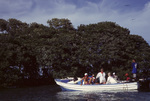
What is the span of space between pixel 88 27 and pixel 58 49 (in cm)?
1004

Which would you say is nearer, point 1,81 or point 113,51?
point 1,81

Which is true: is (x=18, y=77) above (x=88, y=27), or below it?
below

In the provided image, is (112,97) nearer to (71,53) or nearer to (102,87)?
(102,87)

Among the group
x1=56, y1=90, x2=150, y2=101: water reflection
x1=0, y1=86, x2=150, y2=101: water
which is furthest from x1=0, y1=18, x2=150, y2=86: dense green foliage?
x1=56, y1=90, x2=150, y2=101: water reflection

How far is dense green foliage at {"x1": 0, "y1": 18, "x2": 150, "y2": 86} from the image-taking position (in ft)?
148

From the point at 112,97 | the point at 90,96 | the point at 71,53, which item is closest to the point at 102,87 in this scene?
the point at 90,96

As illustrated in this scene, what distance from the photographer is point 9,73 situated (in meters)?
42.4

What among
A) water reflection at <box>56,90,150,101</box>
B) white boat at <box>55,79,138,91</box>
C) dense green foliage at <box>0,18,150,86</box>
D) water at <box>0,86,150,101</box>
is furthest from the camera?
dense green foliage at <box>0,18,150,86</box>

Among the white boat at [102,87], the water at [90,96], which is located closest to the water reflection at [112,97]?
the water at [90,96]

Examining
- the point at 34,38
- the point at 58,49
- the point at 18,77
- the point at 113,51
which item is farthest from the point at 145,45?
the point at 18,77

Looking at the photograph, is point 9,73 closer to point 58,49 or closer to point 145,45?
point 58,49

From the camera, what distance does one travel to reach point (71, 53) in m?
47.8

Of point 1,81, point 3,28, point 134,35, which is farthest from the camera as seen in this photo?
point 3,28

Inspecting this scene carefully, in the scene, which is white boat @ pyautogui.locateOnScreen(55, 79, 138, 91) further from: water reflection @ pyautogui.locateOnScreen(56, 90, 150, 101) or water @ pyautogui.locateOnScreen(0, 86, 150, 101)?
water reflection @ pyautogui.locateOnScreen(56, 90, 150, 101)
